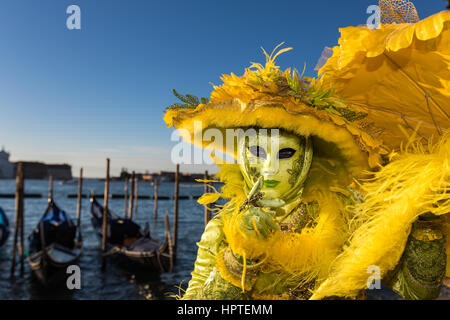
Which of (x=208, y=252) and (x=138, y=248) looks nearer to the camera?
(x=208, y=252)

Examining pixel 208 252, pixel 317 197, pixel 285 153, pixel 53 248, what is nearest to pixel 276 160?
pixel 285 153

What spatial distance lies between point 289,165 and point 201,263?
0.71m

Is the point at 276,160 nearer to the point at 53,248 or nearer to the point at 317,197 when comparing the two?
the point at 317,197

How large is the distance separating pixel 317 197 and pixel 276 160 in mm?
332

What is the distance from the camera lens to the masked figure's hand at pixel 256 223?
124 cm

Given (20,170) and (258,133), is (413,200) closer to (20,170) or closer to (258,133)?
(258,133)

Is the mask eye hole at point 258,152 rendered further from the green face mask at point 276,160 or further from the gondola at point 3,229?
the gondola at point 3,229

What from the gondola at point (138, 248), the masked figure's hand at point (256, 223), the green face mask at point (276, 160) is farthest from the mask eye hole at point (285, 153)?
the gondola at point (138, 248)

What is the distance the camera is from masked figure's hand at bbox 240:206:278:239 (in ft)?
4.06

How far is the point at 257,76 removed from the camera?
5.05 feet

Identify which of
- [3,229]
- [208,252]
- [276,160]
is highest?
[276,160]

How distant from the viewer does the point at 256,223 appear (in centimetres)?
124

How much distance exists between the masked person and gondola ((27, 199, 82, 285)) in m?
12.6
